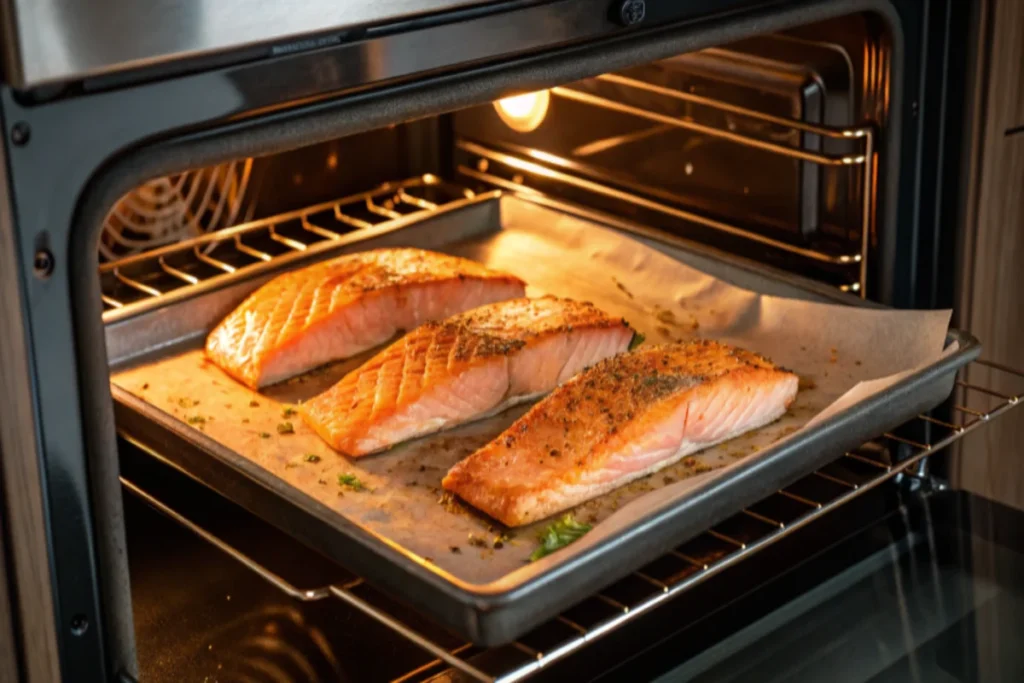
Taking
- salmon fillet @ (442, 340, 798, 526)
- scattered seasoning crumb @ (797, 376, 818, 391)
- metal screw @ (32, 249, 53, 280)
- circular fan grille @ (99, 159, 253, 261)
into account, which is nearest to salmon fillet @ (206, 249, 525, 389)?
circular fan grille @ (99, 159, 253, 261)

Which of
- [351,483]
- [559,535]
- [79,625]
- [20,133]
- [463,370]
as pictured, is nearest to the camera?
[20,133]

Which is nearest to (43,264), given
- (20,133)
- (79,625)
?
(20,133)

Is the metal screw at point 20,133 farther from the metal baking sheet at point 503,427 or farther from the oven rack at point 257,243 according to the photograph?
the oven rack at point 257,243

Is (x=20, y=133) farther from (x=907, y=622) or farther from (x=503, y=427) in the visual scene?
(x=907, y=622)

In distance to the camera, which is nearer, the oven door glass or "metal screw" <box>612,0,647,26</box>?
"metal screw" <box>612,0,647,26</box>

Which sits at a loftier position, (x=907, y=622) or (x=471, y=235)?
(x=471, y=235)

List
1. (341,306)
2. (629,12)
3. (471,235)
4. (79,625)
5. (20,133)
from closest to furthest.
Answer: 1. (20,133)
2. (79,625)
3. (629,12)
4. (341,306)
5. (471,235)

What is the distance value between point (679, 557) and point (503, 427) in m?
0.31

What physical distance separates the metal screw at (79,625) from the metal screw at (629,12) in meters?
0.81

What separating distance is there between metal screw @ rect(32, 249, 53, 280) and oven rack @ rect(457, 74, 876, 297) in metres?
1.13

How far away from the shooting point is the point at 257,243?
229 centimetres

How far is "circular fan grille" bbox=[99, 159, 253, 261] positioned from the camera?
6.56 feet

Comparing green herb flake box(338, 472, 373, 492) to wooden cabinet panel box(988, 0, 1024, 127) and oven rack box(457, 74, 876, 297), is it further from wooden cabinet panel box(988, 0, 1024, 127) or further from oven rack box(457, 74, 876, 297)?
wooden cabinet panel box(988, 0, 1024, 127)

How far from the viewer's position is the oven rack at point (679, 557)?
4.25 feet
